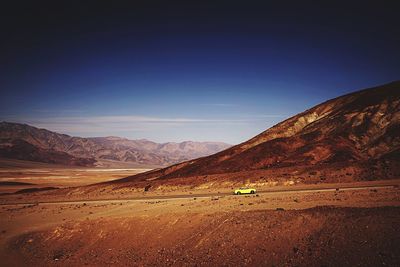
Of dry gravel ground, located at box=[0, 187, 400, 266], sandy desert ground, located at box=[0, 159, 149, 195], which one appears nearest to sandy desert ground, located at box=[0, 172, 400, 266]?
dry gravel ground, located at box=[0, 187, 400, 266]

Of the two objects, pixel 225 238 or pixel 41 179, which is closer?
pixel 225 238

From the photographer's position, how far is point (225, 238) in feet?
53.9

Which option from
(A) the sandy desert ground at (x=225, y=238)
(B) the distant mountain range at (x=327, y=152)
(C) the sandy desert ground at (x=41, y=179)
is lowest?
(C) the sandy desert ground at (x=41, y=179)

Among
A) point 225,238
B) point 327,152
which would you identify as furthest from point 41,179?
point 225,238

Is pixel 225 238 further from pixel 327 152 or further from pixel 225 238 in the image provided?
pixel 327 152

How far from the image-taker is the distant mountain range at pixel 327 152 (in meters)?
39.7

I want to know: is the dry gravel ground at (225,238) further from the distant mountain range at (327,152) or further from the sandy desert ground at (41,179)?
the sandy desert ground at (41,179)

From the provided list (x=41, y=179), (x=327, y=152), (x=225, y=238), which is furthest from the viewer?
(x=41, y=179)

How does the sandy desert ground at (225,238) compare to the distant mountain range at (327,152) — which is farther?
the distant mountain range at (327,152)

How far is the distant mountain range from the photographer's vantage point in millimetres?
39688

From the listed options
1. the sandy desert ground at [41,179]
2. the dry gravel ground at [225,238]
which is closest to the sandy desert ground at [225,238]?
the dry gravel ground at [225,238]

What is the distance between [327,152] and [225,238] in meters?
40.3

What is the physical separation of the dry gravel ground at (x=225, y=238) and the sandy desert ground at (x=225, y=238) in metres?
0.03

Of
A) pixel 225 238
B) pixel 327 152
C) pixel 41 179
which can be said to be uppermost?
pixel 327 152
